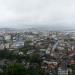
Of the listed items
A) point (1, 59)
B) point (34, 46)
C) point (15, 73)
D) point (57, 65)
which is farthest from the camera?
point (34, 46)

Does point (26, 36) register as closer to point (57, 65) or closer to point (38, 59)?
point (38, 59)

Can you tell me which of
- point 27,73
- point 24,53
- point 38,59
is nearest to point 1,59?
point 24,53

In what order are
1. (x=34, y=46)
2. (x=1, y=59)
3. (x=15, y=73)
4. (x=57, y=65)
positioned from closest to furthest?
(x=15, y=73) < (x=57, y=65) < (x=1, y=59) < (x=34, y=46)

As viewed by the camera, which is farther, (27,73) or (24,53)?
(24,53)

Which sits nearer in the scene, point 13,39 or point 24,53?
point 24,53

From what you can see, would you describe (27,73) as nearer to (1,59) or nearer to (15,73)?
(15,73)

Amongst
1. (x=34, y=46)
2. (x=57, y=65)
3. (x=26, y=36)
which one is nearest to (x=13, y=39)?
(x=26, y=36)
